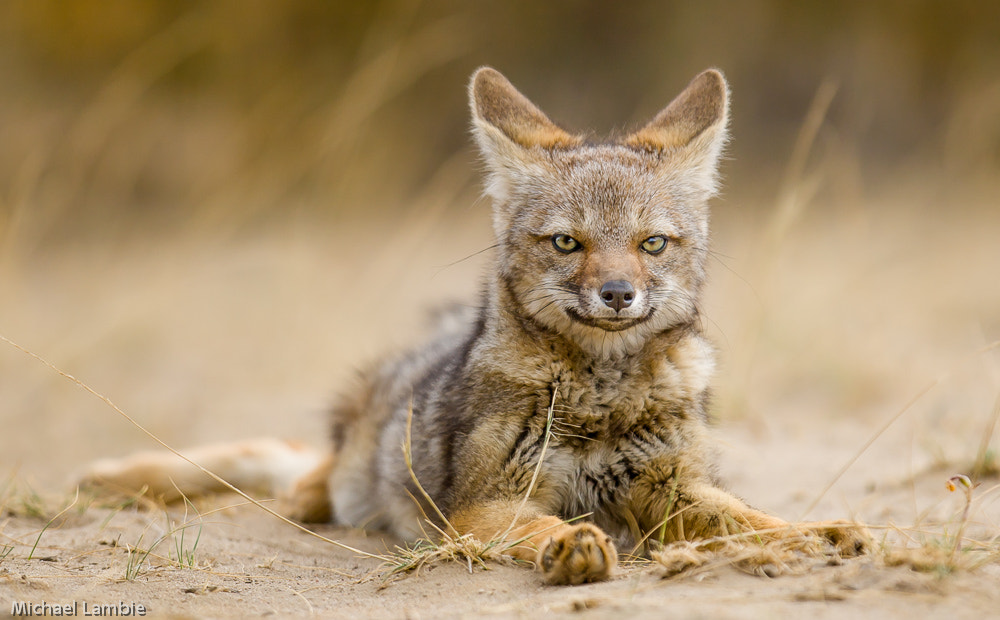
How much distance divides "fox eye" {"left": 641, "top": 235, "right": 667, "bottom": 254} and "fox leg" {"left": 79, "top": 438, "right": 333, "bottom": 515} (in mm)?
2256

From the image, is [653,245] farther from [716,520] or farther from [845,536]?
[845,536]

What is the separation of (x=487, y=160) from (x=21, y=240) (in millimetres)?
7396

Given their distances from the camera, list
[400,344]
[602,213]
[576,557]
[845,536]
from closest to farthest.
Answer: [576,557] < [845,536] < [602,213] < [400,344]

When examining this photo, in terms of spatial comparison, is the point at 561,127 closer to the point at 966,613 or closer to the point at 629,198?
the point at 629,198

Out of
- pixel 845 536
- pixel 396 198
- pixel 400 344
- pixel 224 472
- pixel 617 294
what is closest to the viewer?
pixel 845 536

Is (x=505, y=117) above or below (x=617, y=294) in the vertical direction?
above

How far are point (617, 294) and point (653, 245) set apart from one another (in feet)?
1.45

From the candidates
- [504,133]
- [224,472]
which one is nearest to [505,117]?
[504,133]

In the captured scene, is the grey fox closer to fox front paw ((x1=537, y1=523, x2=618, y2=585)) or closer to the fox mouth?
the fox mouth

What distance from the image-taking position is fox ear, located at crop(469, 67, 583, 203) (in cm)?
401

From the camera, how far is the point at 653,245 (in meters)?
3.64

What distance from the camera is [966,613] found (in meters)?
2.34

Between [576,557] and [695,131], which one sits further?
[695,131]

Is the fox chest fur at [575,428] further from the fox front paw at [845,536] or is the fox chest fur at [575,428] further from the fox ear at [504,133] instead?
the fox ear at [504,133]
